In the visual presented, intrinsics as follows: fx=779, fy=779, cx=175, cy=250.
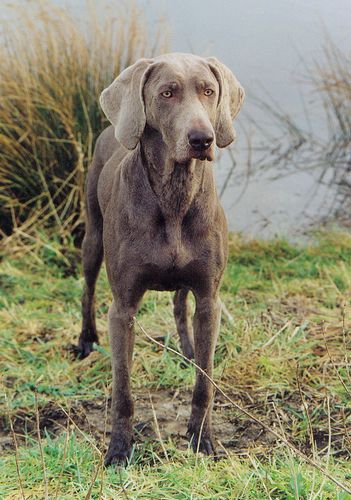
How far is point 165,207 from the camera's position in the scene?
2961 millimetres

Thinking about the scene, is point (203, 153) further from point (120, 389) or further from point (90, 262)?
point (90, 262)

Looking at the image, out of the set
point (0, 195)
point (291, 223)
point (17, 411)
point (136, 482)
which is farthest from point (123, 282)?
point (291, 223)

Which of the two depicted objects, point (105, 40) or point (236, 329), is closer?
point (236, 329)

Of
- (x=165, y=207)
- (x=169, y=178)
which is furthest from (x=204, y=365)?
(x=169, y=178)

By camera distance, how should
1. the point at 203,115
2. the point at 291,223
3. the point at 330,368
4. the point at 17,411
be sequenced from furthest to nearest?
the point at 291,223 → the point at 330,368 → the point at 17,411 → the point at 203,115

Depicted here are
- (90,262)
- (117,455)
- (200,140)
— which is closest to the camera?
(200,140)

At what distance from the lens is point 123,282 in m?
3.02

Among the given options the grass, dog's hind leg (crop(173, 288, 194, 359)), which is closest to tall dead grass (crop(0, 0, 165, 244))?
the grass

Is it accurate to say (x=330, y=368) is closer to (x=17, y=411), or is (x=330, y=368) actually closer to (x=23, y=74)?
(x=17, y=411)

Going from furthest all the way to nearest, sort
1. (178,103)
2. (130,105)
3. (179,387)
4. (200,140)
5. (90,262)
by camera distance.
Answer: (90,262) → (179,387) → (130,105) → (178,103) → (200,140)

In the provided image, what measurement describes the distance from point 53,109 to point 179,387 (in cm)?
289

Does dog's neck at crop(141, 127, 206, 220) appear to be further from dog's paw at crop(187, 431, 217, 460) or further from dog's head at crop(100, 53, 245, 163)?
dog's paw at crop(187, 431, 217, 460)

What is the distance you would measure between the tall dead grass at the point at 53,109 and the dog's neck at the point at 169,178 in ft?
9.48

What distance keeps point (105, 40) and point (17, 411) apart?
3.37 m
